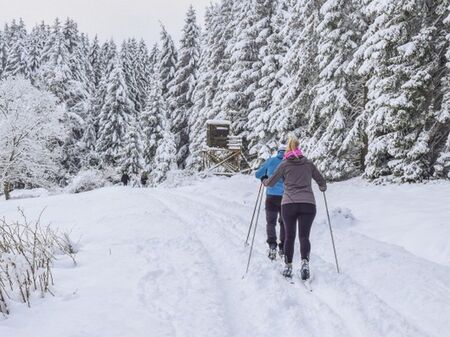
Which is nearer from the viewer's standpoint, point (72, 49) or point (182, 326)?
point (182, 326)

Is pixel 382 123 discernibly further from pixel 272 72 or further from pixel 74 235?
pixel 272 72

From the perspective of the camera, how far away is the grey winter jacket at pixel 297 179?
6.19 meters

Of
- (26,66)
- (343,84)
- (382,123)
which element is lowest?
(382,123)

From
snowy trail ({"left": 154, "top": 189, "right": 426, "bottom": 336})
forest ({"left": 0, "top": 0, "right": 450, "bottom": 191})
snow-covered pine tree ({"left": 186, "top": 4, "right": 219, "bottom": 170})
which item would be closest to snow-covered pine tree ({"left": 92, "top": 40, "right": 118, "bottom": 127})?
forest ({"left": 0, "top": 0, "right": 450, "bottom": 191})

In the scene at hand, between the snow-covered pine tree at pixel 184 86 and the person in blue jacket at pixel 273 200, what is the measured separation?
30450mm

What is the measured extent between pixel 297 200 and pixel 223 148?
69.7ft

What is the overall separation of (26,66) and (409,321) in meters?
58.9

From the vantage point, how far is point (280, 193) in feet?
25.3

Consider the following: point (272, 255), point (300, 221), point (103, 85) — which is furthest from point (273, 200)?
point (103, 85)

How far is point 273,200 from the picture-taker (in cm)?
775

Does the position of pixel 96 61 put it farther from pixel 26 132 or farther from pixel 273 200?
pixel 273 200

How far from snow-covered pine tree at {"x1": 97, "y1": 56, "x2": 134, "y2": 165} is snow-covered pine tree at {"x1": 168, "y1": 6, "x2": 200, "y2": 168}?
327 inches

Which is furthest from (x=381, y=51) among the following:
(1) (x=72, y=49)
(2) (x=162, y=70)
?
(1) (x=72, y=49)

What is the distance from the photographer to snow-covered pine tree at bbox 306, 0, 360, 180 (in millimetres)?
15703
